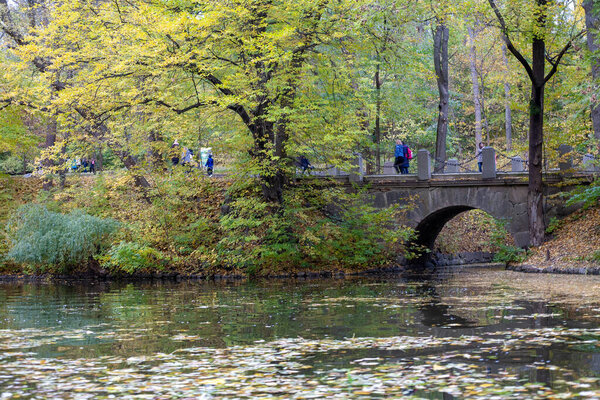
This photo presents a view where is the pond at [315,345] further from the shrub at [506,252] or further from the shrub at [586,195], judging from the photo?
the shrub at [506,252]

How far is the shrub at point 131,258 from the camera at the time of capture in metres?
24.4

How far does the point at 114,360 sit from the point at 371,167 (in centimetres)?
2457

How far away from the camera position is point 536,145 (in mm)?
22609

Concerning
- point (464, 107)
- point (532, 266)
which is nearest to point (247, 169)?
point (532, 266)

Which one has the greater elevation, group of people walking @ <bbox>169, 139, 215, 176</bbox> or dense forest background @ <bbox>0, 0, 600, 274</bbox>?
dense forest background @ <bbox>0, 0, 600, 274</bbox>

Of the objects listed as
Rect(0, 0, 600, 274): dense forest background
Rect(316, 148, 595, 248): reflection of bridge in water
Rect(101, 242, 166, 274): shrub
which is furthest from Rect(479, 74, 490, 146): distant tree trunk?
Rect(101, 242, 166, 274): shrub

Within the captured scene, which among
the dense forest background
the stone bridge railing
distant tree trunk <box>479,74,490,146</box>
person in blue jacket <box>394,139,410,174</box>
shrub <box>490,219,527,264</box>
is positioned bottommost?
shrub <box>490,219,527,264</box>

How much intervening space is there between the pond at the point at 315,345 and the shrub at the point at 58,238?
26.9 ft

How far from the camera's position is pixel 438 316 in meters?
11.4

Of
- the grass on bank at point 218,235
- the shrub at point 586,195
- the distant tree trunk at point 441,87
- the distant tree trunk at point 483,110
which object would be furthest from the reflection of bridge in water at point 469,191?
the distant tree trunk at point 483,110

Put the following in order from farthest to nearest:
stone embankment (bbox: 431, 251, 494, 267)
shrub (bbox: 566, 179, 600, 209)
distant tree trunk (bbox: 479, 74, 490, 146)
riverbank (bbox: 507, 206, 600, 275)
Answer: distant tree trunk (bbox: 479, 74, 490, 146) → stone embankment (bbox: 431, 251, 494, 267) → shrub (bbox: 566, 179, 600, 209) → riverbank (bbox: 507, 206, 600, 275)

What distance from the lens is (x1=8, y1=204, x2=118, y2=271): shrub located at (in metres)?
24.8

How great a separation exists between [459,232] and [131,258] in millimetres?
15271

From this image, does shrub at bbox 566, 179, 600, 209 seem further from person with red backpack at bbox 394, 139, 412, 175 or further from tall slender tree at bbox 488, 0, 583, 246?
person with red backpack at bbox 394, 139, 412, 175
